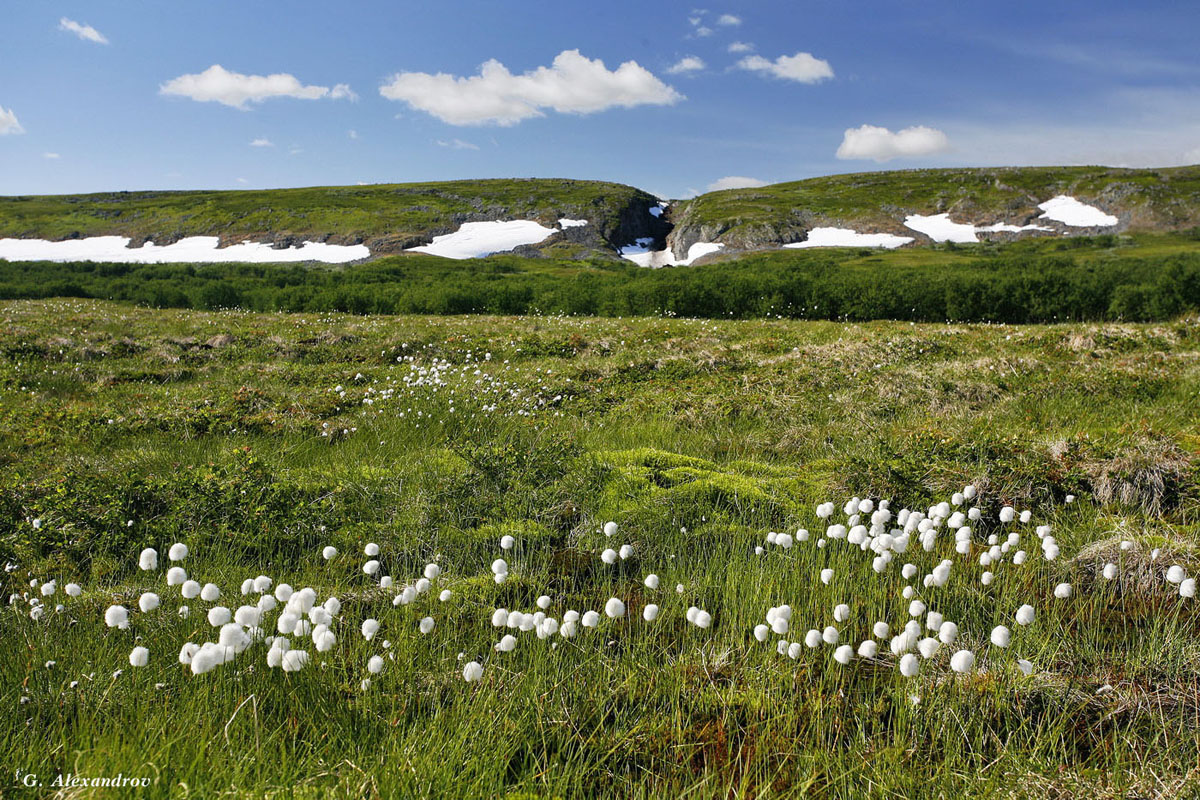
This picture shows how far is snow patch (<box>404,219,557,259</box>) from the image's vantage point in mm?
89812

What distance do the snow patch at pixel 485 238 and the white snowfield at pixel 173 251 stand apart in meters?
10.5

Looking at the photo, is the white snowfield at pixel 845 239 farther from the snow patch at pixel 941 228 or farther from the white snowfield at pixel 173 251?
the white snowfield at pixel 173 251

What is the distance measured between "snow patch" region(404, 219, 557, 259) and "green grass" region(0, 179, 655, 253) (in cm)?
234

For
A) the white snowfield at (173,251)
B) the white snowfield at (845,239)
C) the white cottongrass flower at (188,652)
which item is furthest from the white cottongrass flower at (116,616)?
the white snowfield at (173,251)

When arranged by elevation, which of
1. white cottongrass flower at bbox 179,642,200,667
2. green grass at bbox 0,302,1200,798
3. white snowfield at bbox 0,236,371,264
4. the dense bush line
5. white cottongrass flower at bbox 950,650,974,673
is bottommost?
green grass at bbox 0,302,1200,798

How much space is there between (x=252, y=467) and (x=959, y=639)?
568 cm

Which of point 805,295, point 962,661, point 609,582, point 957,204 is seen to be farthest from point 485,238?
point 962,661

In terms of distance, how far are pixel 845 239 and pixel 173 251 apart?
91.2 meters

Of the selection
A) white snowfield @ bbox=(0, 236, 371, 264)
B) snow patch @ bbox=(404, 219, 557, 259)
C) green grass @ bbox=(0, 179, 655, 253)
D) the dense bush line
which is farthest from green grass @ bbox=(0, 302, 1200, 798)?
green grass @ bbox=(0, 179, 655, 253)

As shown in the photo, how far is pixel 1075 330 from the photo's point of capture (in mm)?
14055

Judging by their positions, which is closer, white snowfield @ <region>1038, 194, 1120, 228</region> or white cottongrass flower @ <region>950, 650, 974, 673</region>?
white cottongrass flower @ <region>950, 650, 974, 673</region>

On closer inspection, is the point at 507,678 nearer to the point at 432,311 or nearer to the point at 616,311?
the point at 616,311

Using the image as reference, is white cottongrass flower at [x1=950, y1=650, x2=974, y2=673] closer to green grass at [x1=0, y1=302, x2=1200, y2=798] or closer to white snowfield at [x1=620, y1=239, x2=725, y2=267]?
green grass at [x1=0, y1=302, x2=1200, y2=798]

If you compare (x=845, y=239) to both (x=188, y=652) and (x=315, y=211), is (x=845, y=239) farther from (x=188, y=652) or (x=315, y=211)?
(x=188, y=652)
